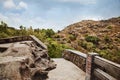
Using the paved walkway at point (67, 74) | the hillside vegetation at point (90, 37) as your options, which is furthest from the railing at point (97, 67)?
the hillside vegetation at point (90, 37)

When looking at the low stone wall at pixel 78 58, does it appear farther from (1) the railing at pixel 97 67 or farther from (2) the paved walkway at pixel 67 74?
(2) the paved walkway at pixel 67 74

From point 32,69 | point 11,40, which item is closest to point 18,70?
point 32,69

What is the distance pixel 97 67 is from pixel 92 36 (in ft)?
113

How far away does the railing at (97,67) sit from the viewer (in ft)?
16.2

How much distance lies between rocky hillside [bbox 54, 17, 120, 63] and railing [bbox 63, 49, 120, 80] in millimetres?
22125

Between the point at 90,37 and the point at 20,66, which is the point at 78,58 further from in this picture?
the point at 90,37

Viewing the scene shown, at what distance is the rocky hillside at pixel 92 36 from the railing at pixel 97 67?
22.1 m

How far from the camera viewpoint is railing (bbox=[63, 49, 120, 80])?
4948 millimetres

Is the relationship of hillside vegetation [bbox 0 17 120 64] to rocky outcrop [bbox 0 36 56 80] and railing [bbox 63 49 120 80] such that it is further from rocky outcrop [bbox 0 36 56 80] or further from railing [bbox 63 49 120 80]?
rocky outcrop [bbox 0 36 56 80]

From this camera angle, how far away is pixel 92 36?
133 ft

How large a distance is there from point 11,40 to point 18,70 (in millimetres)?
4824

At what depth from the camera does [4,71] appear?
4.48 metres

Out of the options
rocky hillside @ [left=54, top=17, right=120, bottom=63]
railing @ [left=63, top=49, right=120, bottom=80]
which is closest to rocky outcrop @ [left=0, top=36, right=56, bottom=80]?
railing @ [left=63, top=49, right=120, bottom=80]

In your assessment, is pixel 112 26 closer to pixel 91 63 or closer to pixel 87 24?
pixel 87 24
